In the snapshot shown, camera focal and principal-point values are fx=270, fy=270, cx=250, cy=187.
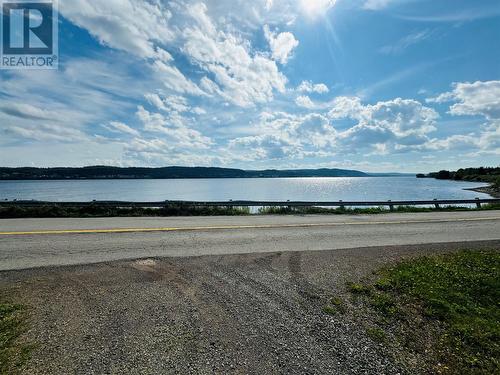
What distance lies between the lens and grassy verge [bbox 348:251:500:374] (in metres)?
3.73

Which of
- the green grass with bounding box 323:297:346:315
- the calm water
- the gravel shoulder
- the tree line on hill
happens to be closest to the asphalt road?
the gravel shoulder

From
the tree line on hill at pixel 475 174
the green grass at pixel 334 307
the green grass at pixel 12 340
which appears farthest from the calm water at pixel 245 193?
the green grass at pixel 12 340

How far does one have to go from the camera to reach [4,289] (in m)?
4.92

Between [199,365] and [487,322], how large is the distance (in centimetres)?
459

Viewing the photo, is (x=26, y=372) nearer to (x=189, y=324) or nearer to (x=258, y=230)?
(x=189, y=324)

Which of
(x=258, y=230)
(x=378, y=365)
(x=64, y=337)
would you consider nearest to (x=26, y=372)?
(x=64, y=337)

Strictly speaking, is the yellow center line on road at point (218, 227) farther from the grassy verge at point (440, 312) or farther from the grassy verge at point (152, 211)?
the grassy verge at point (440, 312)

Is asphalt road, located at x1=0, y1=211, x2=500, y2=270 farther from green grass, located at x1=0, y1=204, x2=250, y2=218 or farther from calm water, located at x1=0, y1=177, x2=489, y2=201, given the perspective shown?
calm water, located at x1=0, y1=177, x2=489, y2=201

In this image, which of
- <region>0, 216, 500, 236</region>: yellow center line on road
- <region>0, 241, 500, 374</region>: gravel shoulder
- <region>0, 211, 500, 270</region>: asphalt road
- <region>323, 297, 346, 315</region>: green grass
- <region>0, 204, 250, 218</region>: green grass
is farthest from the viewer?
<region>0, 204, 250, 218</region>: green grass

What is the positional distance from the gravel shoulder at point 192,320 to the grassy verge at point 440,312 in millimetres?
472

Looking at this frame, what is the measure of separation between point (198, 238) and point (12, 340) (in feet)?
18.1

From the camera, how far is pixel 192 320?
4219mm

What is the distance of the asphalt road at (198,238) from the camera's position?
7.00 metres

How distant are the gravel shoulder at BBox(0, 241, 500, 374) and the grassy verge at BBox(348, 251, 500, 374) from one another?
47 centimetres
